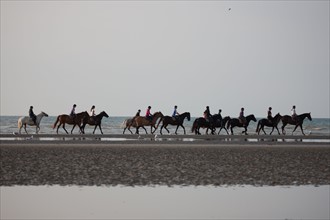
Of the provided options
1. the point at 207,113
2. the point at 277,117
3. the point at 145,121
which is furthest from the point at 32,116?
the point at 277,117

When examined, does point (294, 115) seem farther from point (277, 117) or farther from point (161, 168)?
point (161, 168)

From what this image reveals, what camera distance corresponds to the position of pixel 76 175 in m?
19.4

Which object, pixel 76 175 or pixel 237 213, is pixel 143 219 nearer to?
pixel 237 213

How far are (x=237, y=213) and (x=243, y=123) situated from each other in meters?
33.4

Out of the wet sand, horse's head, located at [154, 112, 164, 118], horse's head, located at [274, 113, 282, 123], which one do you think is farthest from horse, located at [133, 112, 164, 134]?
the wet sand

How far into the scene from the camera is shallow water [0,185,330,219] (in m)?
12.1

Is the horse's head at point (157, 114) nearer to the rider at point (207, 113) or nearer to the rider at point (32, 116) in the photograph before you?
the rider at point (207, 113)

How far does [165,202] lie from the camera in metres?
13.7

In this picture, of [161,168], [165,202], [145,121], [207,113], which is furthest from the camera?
[145,121]

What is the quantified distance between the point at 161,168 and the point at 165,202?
26.5 feet

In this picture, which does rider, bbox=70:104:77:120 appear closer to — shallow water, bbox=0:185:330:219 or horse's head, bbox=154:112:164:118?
horse's head, bbox=154:112:164:118

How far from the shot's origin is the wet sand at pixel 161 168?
18.2m

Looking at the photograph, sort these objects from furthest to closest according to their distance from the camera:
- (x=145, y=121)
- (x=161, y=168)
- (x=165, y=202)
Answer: (x=145, y=121), (x=161, y=168), (x=165, y=202)

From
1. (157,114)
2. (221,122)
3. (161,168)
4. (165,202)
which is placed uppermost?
(157,114)
